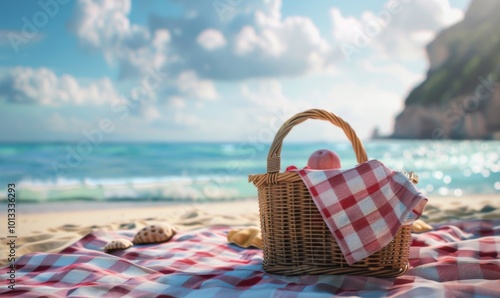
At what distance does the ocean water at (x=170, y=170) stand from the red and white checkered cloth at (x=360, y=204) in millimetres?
5595

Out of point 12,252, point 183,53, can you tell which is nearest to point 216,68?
point 183,53

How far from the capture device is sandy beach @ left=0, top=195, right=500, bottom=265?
3338mm

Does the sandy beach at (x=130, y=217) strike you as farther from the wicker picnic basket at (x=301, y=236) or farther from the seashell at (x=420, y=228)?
the wicker picnic basket at (x=301, y=236)

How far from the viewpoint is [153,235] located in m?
3.15

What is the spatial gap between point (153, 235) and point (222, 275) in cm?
103

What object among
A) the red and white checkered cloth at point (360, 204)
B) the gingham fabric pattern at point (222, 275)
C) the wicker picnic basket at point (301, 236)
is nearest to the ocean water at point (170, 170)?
the gingham fabric pattern at point (222, 275)

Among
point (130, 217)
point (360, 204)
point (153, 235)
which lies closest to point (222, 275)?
point (360, 204)

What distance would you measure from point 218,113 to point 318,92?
3.89 meters

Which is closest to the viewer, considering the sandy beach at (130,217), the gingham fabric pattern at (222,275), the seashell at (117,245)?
the gingham fabric pattern at (222,275)

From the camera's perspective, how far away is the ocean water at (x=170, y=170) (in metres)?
8.21

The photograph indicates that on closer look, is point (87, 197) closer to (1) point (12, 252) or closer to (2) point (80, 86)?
(1) point (12, 252)

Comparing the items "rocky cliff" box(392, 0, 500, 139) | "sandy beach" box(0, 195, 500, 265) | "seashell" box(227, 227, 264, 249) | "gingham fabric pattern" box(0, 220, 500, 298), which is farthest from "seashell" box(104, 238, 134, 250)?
"rocky cliff" box(392, 0, 500, 139)

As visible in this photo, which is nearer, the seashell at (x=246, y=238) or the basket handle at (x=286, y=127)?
the basket handle at (x=286, y=127)

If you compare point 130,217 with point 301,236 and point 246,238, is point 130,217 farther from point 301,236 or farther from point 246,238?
point 301,236
